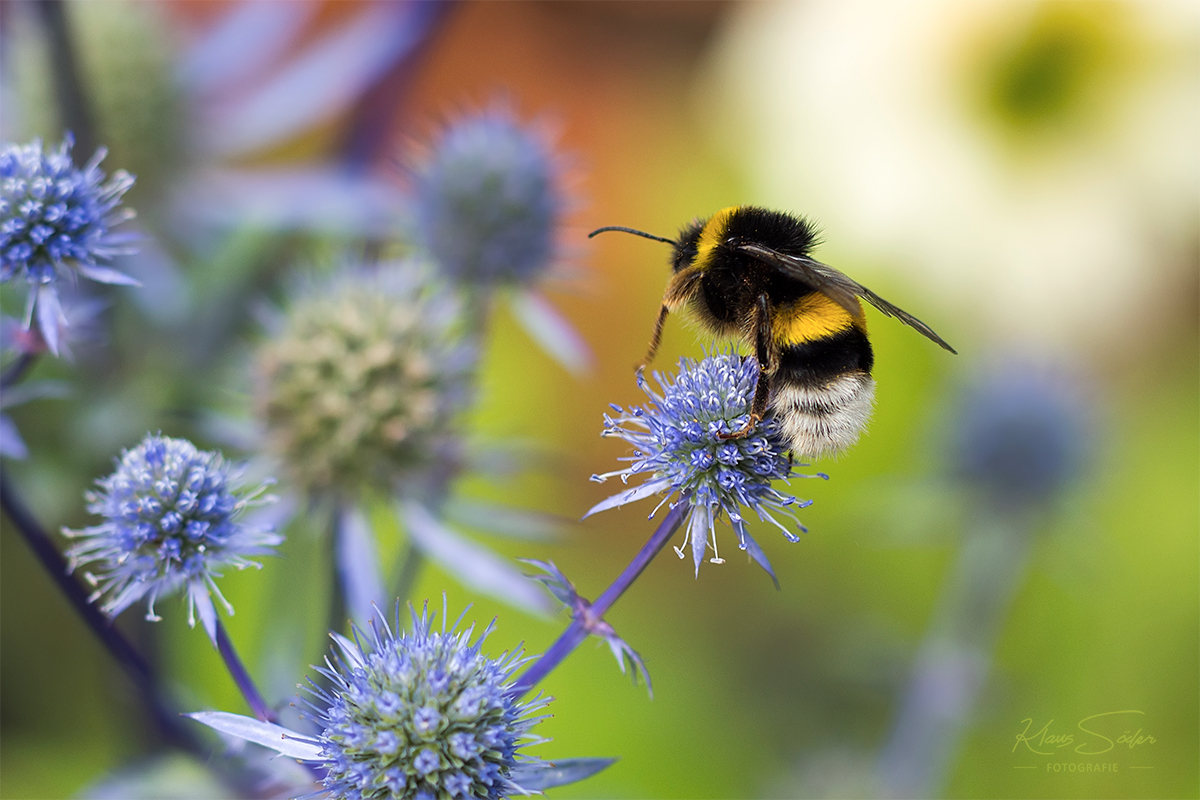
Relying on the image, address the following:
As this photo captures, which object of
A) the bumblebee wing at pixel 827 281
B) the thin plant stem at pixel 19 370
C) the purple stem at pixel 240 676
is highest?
the thin plant stem at pixel 19 370

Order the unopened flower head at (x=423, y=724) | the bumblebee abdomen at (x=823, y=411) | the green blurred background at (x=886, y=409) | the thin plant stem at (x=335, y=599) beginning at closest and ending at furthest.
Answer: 1. the unopened flower head at (x=423, y=724)
2. the bumblebee abdomen at (x=823, y=411)
3. the thin plant stem at (x=335, y=599)
4. the green blurred background at (x=886, y=409)

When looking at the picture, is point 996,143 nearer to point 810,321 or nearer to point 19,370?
point 810,321

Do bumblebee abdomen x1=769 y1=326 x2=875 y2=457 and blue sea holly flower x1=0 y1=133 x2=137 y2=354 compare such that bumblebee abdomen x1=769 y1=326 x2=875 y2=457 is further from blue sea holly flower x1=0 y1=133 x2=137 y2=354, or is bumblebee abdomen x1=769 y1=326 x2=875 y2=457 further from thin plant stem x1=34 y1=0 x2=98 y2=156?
thin plant stem x1=34 y1=0 x2=98 y2=156

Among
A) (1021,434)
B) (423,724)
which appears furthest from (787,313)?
(1021,434)

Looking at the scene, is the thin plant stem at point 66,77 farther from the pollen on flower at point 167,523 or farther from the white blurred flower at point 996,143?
the white blurred flower at point 996,143

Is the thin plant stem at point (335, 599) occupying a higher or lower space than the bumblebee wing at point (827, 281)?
lower

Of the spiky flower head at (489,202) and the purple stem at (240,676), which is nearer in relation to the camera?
the purple stem at (240,676)

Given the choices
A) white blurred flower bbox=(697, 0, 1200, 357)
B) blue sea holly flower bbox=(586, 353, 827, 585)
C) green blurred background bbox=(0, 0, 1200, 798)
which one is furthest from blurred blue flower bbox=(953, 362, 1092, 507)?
blue sea holly flower bbox=(586, 353, 827, 585)

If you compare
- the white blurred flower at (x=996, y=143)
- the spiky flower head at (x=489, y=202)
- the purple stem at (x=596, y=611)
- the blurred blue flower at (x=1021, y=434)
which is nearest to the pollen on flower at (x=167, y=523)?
the purple stem at (x=596, y=611)
